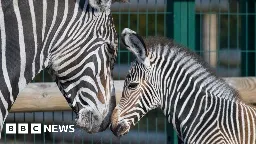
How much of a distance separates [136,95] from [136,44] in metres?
0.49

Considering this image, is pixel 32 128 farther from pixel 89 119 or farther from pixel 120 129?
pixel 89 119

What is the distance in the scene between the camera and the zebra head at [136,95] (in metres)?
7.06

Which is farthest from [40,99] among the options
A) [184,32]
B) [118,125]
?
[184,32]

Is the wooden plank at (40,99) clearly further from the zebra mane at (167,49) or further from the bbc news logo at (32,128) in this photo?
the zebra mane at (167,49)

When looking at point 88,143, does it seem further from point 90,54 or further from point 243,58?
point 90,54

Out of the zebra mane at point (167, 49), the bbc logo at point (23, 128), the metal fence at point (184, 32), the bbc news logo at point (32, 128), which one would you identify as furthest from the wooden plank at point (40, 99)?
the zebra mane at point (167, 49)

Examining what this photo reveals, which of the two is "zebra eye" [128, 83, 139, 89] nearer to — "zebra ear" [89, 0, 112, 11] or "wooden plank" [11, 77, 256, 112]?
"wooden plank" [11, 77, 256, 112]

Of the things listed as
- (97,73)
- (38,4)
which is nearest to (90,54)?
(97,73)

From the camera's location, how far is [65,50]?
4.62m

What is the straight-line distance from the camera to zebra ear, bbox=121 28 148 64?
23.2 feet

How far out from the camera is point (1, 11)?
4.53 m

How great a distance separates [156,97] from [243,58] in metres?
2.64

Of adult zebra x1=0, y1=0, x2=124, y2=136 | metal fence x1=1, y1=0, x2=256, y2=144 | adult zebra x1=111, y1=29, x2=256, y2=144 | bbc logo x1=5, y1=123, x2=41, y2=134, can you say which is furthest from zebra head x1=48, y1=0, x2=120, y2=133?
bbc logo x1=5, y1=123, x2=41, y2=134

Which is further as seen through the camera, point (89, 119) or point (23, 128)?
point (23, 128)
